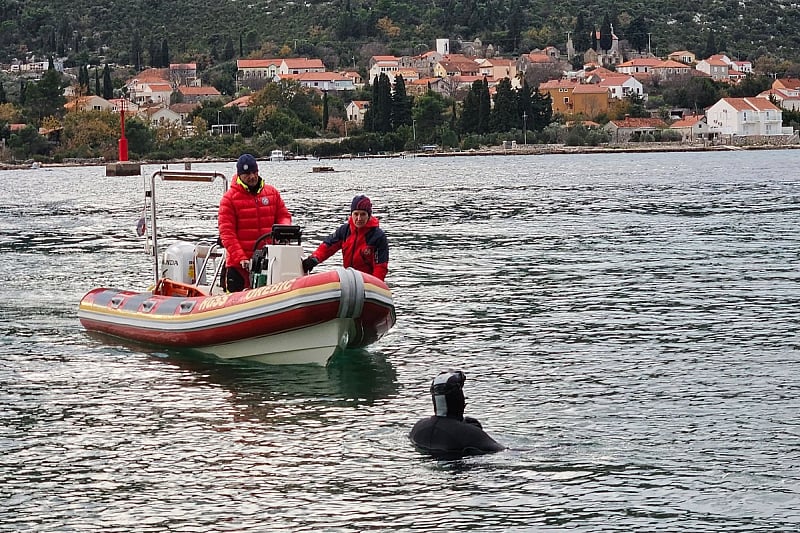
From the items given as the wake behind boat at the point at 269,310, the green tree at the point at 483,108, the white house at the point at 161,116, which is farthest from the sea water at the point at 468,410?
the white house at the point at 161,116

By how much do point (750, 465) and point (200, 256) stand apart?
30.4 ft

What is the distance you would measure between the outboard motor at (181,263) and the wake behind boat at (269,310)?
0.8 inches

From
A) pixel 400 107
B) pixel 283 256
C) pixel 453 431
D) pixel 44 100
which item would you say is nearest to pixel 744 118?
pixel 400 107

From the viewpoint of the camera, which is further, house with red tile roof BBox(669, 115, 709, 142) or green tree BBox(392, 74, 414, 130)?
house with red tile roof BBox(669, 115, 709, 142)

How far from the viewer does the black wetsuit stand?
12.7m

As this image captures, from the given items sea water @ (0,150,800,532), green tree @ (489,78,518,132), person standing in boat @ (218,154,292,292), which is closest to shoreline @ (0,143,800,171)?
green tree @ (489,78,518,132)

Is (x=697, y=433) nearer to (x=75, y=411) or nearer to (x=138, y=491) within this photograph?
(x=138, y=491)

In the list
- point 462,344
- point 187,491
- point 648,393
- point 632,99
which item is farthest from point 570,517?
point 632,99

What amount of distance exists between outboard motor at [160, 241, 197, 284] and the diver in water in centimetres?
708

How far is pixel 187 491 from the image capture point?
11875mm

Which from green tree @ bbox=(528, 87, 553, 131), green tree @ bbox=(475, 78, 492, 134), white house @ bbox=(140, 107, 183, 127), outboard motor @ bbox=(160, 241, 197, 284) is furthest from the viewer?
white house @ bbox=(140, 107, 183, 127)

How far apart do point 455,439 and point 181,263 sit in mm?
7482

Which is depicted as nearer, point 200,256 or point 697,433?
point 697,433

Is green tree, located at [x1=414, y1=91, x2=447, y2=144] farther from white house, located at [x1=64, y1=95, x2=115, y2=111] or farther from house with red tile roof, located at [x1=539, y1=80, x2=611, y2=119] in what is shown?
white house, located at [x1=64, y1=95, x2=115, y2=111]
